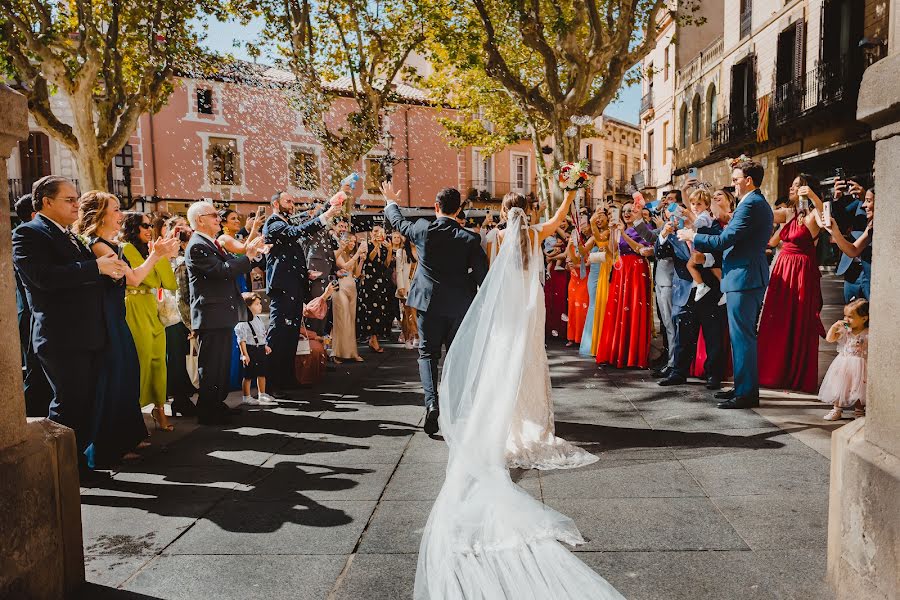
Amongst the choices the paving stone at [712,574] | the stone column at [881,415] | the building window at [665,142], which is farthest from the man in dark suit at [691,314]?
the building window at [665,142]

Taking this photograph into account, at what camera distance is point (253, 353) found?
6.93m

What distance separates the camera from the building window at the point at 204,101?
105 feet

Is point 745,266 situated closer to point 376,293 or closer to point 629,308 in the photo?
point 629,308

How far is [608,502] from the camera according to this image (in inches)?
150

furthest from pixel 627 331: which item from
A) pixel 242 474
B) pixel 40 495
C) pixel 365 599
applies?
pixel 40 495

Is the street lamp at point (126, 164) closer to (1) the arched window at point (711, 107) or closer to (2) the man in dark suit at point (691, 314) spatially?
(1) the arched window at point (711, 107)

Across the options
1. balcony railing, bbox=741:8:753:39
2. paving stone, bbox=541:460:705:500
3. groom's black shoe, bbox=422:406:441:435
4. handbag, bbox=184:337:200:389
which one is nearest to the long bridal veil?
paving stone, bbox=541:460:705:500

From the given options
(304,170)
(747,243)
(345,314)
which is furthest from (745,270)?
(304,170)

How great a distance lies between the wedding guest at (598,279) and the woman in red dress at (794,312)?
7.40 ft

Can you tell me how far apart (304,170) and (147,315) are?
1221 inches

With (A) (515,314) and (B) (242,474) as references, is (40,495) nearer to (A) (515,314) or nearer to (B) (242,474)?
(B) (242,474)

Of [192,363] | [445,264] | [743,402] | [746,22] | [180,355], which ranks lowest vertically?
[743,402]

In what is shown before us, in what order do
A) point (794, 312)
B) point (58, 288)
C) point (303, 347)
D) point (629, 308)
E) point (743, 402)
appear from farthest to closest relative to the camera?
point (629, 308)
point (303, 347)
point (794, 312)
point (743, 402)
point (58, 288)

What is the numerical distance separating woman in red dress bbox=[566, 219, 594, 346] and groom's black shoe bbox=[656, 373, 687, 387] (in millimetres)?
2719
